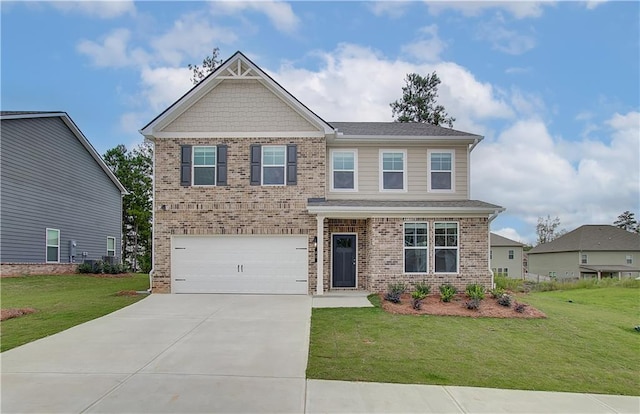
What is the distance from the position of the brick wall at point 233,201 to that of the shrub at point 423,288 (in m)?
3.39

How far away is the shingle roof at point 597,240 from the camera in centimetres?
3994

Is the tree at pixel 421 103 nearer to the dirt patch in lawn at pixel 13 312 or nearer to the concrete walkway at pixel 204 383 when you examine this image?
the concrete walkway at pixel 204 383

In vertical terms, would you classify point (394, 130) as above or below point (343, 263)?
above

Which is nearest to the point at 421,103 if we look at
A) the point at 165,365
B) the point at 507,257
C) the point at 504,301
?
the point at 504,301

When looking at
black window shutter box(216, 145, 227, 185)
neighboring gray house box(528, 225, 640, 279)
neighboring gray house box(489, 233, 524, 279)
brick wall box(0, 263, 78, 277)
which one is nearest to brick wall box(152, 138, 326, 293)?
black window shutter box(216, 145, 227, 185)

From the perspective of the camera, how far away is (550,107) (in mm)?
17844

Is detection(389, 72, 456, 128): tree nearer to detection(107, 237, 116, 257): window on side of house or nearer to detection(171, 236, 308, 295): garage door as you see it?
detection(171, 236, 308, 295): garage door

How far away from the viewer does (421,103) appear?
3039cm

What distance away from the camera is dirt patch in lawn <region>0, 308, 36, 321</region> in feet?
34.4

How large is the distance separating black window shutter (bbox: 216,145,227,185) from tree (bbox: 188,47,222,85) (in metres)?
17.0

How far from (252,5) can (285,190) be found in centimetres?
568

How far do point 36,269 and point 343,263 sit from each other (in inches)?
560

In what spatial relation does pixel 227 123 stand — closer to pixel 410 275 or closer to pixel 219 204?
pixel 219 204

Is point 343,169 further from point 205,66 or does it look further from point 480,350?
point 205,66
